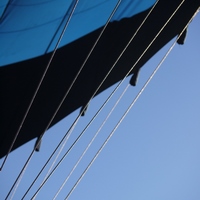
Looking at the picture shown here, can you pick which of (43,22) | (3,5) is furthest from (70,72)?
(3,5)

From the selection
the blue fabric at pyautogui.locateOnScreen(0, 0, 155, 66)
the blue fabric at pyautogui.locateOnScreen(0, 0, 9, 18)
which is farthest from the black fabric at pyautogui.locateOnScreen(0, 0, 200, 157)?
the blue fabric at pyautogui.locateOnScreen(0, 0, 9, 18)

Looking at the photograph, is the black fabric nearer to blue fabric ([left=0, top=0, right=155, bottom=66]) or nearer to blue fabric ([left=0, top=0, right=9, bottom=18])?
blue fabric ([left=0, top=0, right=155, bottom=66])

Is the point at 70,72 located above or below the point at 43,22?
below

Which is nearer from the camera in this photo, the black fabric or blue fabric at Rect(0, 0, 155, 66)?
blue fabric at Rect(0, 0, 155, 66)

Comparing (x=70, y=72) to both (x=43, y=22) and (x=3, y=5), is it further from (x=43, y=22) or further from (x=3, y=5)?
(x=3, y=5)

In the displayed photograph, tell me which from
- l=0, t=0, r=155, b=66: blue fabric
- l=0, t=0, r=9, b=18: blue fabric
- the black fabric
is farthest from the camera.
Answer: the black fabric

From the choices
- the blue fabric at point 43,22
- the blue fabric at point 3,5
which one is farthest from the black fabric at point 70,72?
the blue fabric at point 3,5

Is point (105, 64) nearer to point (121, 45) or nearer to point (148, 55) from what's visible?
point (121, 45)

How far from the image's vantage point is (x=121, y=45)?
384cm

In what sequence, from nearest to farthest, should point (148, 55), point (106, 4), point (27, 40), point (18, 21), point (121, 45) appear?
point (18, 21) < point (27, 40) < point (106, 4) < point (121, 45) < point (148, 55)

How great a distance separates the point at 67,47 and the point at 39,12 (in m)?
0.62

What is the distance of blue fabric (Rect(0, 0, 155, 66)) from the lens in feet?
10.1

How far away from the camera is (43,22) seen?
10.7ft

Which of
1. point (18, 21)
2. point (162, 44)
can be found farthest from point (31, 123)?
point (162, 44)
